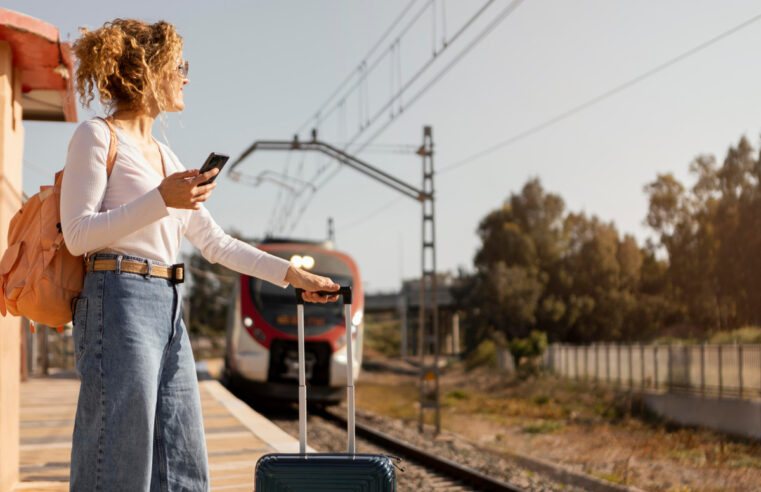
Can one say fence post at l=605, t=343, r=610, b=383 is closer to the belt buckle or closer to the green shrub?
the green shrub

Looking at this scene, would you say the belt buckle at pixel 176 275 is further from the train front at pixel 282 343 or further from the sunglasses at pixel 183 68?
the train front at pixel 282 343

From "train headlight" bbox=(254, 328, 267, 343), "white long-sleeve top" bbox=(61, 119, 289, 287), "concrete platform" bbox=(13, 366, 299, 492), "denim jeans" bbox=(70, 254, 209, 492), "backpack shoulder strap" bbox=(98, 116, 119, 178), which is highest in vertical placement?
"backpack shoulder strap" bbox=(98, 116, 119, 178)

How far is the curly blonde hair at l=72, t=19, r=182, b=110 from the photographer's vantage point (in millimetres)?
2152

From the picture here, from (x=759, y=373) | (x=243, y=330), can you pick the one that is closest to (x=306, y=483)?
(x=243, y=330)

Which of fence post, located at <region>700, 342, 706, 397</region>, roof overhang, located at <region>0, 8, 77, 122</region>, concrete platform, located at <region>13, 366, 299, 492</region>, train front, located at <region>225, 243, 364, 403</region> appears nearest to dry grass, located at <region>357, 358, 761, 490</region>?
fence post, located at <region>700, 342, 706, 397</region>

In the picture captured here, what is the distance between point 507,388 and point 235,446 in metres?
24.7

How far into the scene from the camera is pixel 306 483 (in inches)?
93.9

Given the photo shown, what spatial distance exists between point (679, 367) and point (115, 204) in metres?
20.5

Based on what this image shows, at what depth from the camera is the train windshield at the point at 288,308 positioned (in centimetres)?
1361

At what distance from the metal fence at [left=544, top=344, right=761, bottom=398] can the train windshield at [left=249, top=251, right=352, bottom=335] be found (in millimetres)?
9439

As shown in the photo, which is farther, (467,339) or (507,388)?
(467,339)

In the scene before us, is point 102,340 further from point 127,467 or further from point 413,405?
point 413,405

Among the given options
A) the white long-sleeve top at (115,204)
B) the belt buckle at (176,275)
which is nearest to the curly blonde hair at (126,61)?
the white long-sleeve top at (115,204)

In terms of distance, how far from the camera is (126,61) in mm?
2191
